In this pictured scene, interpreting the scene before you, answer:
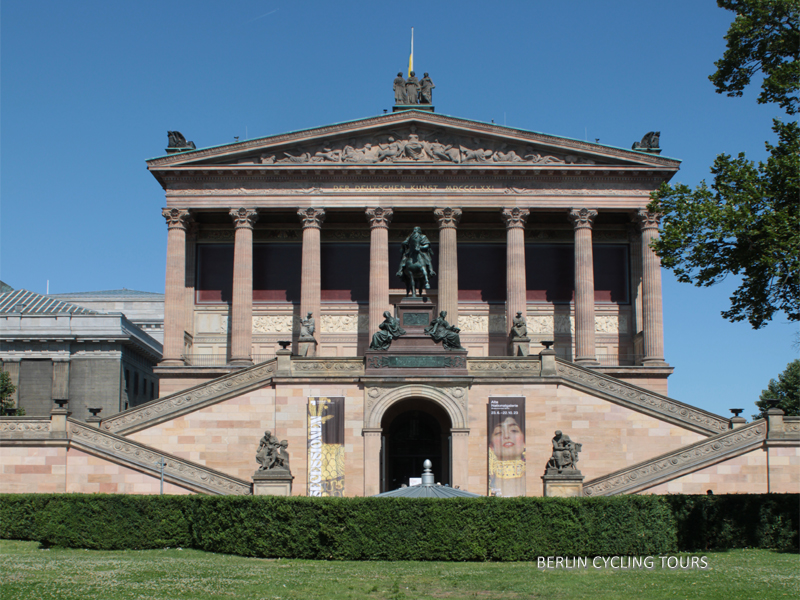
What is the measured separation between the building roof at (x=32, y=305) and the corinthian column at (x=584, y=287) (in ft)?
108

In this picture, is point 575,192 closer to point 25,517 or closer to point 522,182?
point 522,182

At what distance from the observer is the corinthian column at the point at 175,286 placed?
54000 mm

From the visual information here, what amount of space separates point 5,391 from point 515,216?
32479 mm

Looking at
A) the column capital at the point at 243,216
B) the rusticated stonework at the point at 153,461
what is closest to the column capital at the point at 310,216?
the column capital at the point at 243,216

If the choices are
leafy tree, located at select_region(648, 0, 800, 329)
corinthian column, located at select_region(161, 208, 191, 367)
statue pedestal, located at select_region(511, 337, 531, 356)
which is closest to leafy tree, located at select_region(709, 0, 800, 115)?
leafy tree, located at select_region(648, 0, 800, 329)

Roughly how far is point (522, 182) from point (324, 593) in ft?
131

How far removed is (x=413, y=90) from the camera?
58.7 m

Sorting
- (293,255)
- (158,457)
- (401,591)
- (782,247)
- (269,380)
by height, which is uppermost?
(293,255)

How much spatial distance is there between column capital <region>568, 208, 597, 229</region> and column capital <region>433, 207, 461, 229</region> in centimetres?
685

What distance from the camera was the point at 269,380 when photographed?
40.7m

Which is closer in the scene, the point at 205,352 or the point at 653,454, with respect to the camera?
the point at 653,454

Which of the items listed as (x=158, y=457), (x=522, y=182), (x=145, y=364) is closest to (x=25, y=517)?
(x=158, y=457)

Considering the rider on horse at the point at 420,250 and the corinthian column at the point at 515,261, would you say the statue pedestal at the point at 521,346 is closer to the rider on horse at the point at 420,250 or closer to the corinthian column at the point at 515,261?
the rider on horse at the point at 420,250

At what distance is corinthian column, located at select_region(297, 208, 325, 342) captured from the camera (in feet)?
180
